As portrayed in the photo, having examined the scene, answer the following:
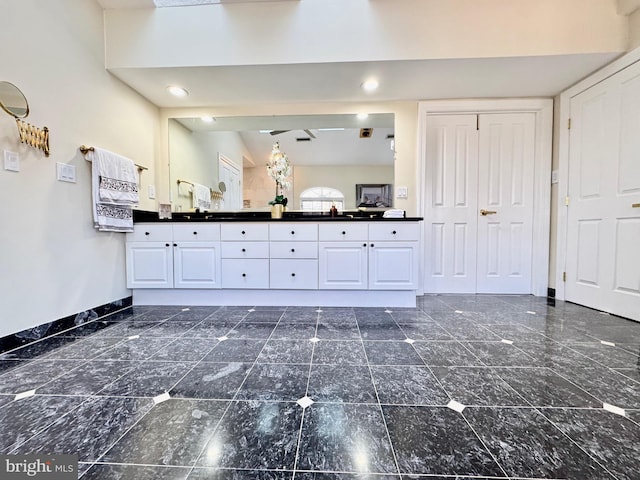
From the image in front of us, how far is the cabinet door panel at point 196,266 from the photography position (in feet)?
8.21

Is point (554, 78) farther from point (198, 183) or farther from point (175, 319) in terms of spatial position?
point (175, 319)

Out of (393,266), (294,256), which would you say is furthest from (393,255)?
(294,256)

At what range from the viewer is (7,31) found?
157 cm

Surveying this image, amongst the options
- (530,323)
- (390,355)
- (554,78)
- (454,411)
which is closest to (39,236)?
(390,355)

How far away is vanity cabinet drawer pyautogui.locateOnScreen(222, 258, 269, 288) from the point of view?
8.17ft

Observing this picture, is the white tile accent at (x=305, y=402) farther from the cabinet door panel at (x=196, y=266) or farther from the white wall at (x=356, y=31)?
the white wall at (x=356, y=31)

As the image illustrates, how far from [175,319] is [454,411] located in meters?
2.04

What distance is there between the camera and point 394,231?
7.89 ft

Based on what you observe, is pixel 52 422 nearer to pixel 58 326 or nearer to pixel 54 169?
pixel 58 326

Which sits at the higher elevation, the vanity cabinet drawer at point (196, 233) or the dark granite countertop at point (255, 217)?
the dark granite countertop at point (255, 217)

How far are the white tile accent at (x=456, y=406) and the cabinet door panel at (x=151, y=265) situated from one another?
243 cm

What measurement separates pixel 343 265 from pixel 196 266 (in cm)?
139

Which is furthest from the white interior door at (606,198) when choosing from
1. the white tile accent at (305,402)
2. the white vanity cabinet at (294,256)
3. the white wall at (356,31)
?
the white tile accent at (305,402)

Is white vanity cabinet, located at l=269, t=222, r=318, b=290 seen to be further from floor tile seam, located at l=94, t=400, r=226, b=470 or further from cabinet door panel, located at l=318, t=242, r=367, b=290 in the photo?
floor tile seam, located at l=94, t=400, r=226, b=470
